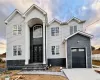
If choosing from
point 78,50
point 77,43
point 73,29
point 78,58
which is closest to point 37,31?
point 73,29

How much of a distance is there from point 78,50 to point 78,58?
1062 mm

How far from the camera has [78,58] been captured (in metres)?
18.5

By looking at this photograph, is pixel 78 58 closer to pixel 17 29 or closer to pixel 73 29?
pixel 73 29

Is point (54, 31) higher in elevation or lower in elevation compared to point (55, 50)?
higher

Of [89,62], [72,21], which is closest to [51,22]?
[72,21]

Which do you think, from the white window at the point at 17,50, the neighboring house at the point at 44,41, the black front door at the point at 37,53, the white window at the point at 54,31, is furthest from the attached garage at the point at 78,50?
the white window at the point at 17,50

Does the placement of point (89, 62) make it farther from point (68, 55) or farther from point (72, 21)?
point (72, 21)

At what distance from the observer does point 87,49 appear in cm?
1825

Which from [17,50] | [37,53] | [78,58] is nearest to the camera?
[78,58]

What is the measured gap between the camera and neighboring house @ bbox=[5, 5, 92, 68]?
18.4m

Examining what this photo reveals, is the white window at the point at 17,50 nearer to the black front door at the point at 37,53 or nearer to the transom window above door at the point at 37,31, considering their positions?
the black front door at the point at 37,53

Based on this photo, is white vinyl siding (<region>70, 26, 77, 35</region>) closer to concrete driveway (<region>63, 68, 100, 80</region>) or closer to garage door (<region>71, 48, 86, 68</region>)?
garage door (<region>71, 48, 86, 68</region>)

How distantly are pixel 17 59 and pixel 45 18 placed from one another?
22.7 ft

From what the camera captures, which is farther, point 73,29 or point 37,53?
point 73,29
